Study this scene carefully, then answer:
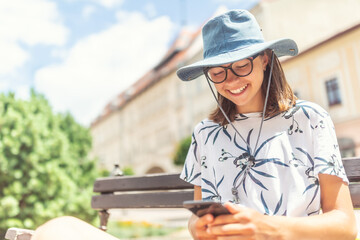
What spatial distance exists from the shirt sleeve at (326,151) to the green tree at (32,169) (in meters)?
4.64

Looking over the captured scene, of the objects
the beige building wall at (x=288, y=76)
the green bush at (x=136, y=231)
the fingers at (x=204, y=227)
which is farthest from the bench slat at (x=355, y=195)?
the beige building wall at (x=288, y=76)

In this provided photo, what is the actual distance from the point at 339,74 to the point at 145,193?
15358 mm

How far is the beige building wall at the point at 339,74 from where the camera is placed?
1562cm

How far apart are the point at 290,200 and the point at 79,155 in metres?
6.84

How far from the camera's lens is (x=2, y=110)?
224 inches

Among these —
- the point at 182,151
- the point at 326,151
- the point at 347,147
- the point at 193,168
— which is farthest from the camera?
the point at 182,151

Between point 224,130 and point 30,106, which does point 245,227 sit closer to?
point 224,130

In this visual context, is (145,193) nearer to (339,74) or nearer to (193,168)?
(193,168)

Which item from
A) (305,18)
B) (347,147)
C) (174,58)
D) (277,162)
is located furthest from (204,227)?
(174,58)

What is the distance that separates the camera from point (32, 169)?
224 inches

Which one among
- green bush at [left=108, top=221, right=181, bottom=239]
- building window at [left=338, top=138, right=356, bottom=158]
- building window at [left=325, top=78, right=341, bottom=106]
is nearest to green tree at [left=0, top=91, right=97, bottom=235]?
green bush at [left=108, top=221, right=181, bottom=239]

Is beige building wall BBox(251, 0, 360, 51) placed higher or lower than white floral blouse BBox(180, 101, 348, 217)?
higher

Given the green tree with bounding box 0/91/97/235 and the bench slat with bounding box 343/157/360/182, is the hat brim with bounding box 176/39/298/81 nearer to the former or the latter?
the bench slat with bounding box 343/157/360/182

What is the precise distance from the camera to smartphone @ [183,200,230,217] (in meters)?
1.19
